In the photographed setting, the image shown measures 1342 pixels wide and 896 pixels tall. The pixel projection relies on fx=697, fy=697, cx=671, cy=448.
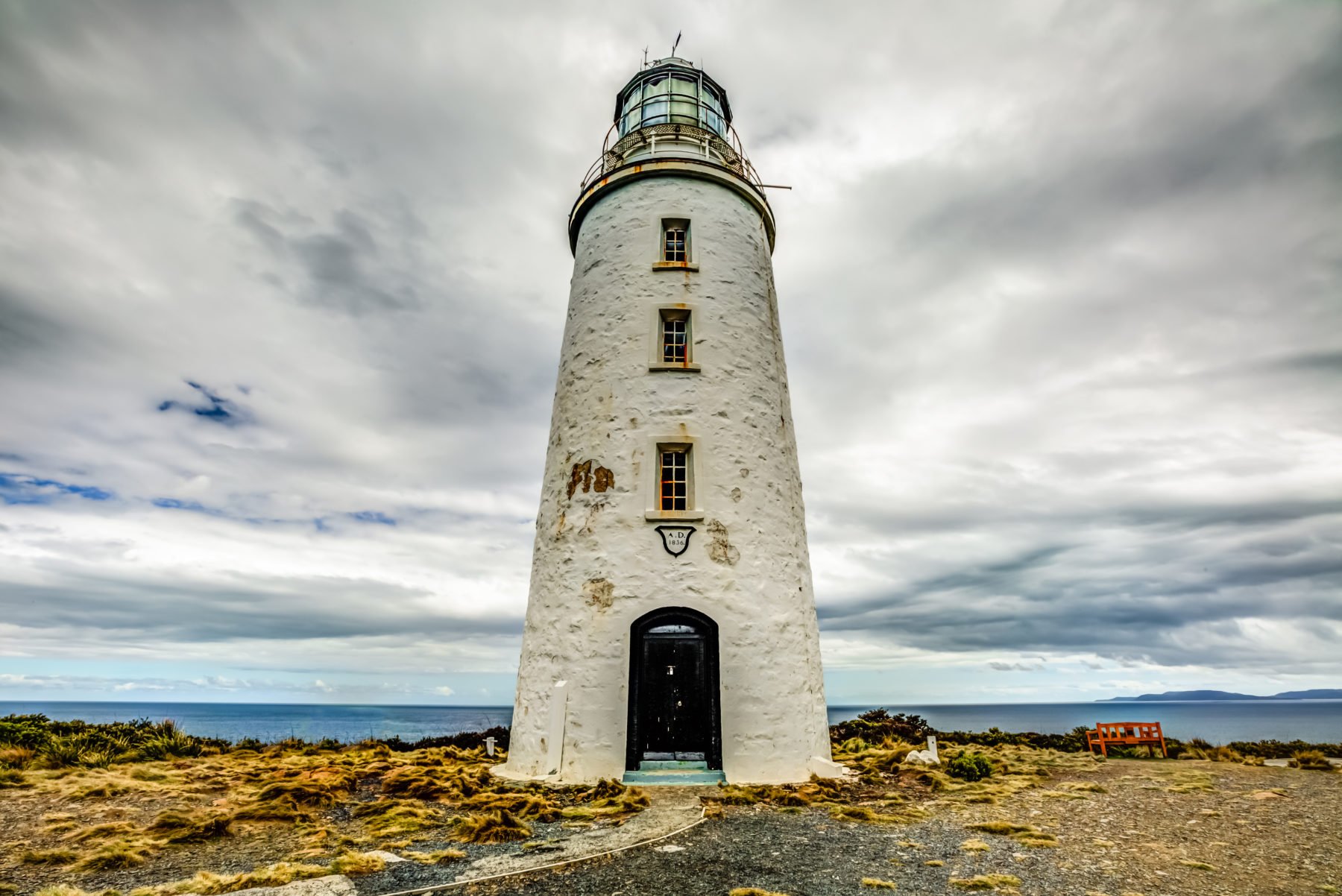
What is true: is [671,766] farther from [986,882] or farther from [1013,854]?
[986,882]

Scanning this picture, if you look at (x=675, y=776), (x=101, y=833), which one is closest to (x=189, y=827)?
(x=101, y=833)

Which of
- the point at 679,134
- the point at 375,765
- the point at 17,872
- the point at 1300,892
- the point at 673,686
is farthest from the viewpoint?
the point at 679,134

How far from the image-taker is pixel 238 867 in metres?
6.17

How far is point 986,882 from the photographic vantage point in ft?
18.5

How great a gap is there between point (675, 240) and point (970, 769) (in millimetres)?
10869

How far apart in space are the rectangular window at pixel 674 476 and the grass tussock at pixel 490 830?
5.51 metres

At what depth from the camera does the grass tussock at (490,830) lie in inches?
279

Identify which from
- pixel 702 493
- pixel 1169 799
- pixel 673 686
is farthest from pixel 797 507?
pixel 1169 799

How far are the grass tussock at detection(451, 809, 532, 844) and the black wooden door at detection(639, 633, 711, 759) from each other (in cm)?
341

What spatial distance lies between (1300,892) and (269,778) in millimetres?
11680

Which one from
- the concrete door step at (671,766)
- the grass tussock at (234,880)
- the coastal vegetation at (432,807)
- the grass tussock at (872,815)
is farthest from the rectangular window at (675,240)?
the grass tussock at (234,880)

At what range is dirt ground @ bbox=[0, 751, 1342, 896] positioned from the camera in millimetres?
5715

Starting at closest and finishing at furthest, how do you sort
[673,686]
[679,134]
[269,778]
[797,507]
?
[269,778] < [673,686] < [797,507] < [679,134]

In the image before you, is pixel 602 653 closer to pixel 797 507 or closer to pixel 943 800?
pixel 797 507
